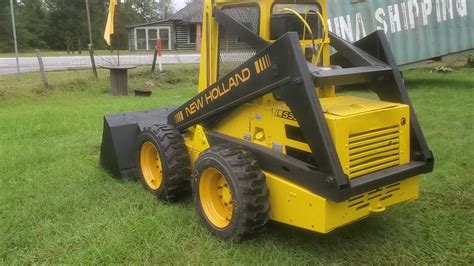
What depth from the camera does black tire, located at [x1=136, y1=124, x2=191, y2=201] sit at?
4.21m

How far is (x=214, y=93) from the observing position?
393 cm

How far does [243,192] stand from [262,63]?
0.89 metres

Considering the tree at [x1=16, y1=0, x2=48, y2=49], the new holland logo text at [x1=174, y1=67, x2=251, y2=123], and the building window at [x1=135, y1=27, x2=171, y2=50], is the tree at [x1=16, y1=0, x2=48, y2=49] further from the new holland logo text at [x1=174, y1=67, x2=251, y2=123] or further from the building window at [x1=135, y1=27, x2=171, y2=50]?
the new holland logo text at [x1=174, y1=67, x2=251, y2=123]

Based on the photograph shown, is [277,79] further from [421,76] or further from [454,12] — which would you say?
[421,76]

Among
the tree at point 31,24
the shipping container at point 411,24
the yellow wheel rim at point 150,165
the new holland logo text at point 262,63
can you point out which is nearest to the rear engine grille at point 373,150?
the new holland logo text at point 262,63

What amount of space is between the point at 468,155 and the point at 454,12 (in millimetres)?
7918

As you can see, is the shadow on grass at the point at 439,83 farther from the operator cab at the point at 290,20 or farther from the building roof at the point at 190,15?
the building roof at the point at 190,15

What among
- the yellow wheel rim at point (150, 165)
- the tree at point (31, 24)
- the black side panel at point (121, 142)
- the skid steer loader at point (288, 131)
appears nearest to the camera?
the skid steer loader at point (288, 131)

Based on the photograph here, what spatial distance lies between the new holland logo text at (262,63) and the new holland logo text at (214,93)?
0.10 m

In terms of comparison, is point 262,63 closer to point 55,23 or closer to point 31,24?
point 31,24

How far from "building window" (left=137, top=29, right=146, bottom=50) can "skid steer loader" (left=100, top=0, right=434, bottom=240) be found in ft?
109

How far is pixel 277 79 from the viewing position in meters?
3.29

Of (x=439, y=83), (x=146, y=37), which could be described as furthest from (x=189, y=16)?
(x=439, y=83)

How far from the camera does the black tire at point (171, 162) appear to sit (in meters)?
4.21
